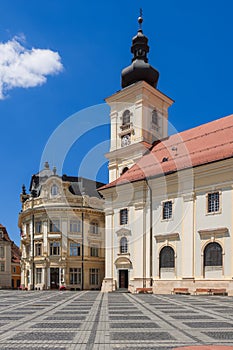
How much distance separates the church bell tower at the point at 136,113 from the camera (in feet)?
145

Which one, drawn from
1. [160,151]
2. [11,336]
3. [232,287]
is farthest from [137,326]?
[160,151]

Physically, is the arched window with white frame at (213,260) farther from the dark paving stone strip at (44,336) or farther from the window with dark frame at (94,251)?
the window with dark frame at (94,251)

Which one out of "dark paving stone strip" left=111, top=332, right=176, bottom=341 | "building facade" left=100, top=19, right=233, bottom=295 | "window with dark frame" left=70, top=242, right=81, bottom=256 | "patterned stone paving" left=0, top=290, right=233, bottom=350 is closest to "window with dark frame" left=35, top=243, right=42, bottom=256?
"window with dark frame" left=70, top=242, right=81, bottom=256

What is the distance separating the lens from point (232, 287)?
2814 cm

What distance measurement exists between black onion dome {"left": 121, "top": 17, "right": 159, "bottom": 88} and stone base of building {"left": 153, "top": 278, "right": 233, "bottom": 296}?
24.4 m

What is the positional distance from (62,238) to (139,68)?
78.7 ft

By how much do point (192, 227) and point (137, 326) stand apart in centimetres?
2125

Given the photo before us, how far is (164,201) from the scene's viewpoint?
3494cm

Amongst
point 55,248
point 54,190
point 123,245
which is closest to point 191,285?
point 123,245

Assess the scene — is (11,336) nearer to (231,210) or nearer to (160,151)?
(231,210)

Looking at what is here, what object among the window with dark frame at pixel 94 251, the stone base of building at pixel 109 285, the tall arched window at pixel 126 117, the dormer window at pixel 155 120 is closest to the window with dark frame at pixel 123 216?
the stone base of building at pixel 109 285

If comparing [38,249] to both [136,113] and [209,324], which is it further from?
[209,324]

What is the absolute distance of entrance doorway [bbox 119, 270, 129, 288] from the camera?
38062 mm

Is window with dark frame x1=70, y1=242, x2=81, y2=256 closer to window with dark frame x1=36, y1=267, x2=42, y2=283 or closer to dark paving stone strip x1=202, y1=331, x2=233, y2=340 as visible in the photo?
window with dark frame x1=36, y1=267, x2=42, y2=283
